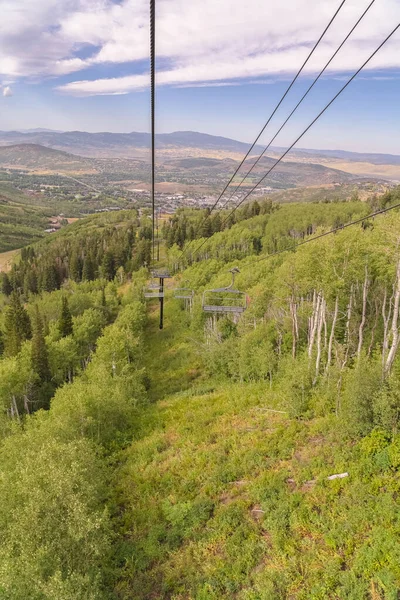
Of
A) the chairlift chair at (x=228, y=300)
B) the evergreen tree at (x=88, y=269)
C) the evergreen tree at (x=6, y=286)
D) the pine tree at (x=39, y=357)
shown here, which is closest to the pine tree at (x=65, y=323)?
the pine tree at (x=39, y=357)

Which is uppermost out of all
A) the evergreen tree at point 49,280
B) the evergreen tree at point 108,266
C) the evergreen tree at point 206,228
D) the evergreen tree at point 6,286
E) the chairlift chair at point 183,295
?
the evergreen tree at point 206,228

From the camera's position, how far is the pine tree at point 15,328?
6116 cm

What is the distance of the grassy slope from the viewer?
15297 mm

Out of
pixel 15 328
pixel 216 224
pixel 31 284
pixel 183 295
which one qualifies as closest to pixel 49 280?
pixel 31 284

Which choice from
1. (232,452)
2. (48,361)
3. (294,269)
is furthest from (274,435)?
(48,361)

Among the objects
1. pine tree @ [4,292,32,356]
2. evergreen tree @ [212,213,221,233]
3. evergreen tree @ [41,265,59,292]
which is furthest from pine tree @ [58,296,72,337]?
evergreen tree @ [212,213,221,233]

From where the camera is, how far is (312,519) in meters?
17.8

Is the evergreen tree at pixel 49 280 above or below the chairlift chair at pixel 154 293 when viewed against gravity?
below

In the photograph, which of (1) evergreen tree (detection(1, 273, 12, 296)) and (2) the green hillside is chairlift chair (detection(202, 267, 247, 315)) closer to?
(2) the green hillside

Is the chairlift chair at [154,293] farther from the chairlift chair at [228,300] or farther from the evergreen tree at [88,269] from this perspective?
the evergreen tree at [88,269]

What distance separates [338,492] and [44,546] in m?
13.6

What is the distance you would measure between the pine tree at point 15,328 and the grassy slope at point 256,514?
38872 mm

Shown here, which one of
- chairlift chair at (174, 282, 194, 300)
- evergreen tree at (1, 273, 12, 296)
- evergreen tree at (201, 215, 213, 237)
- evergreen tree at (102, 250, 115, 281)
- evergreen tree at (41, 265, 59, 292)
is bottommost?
evergreen tree at (1, 273, 12, 296)

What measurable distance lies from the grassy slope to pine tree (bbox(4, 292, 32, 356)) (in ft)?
128
